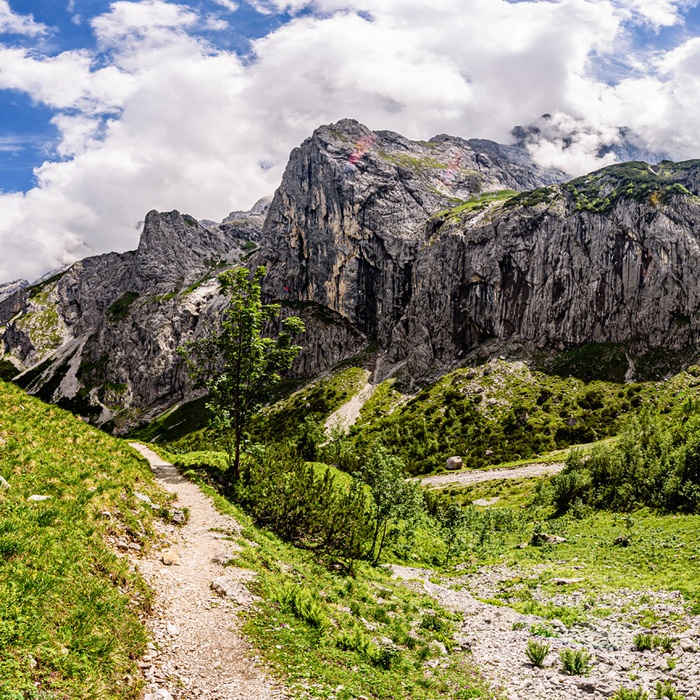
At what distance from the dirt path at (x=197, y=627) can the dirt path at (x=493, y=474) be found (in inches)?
3346

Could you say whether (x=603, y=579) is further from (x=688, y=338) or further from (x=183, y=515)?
(x=688, y=338)

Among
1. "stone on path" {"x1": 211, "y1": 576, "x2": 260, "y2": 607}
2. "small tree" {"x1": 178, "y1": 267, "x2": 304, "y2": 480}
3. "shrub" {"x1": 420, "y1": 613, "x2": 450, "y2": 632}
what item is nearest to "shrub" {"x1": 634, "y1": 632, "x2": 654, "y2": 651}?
"shrub" {"x1": 420, "y1": 613, "x2": 450, "y2": 632}

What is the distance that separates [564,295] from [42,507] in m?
200

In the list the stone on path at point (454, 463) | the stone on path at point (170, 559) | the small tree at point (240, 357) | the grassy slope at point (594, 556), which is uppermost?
the small tree at point (240, 357)

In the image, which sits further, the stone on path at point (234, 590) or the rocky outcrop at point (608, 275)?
the rocky outcrop at point (608, 275)

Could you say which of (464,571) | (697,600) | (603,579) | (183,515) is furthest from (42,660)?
(464,571)

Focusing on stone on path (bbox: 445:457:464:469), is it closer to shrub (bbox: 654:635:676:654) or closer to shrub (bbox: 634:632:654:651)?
shrub (bbox: 634:632:654:651)

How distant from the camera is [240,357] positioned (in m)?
35.5

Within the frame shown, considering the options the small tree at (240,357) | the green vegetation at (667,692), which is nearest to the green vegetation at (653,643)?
the green vegetation at (667,692)

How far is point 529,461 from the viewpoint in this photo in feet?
379

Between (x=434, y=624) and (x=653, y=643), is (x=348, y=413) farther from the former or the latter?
(x=653, y=643)

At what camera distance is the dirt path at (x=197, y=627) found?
34.0ft

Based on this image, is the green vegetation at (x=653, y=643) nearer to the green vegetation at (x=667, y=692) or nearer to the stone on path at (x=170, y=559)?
the green vegetation at (x=667, y=692)

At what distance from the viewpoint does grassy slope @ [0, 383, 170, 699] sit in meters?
8.77
